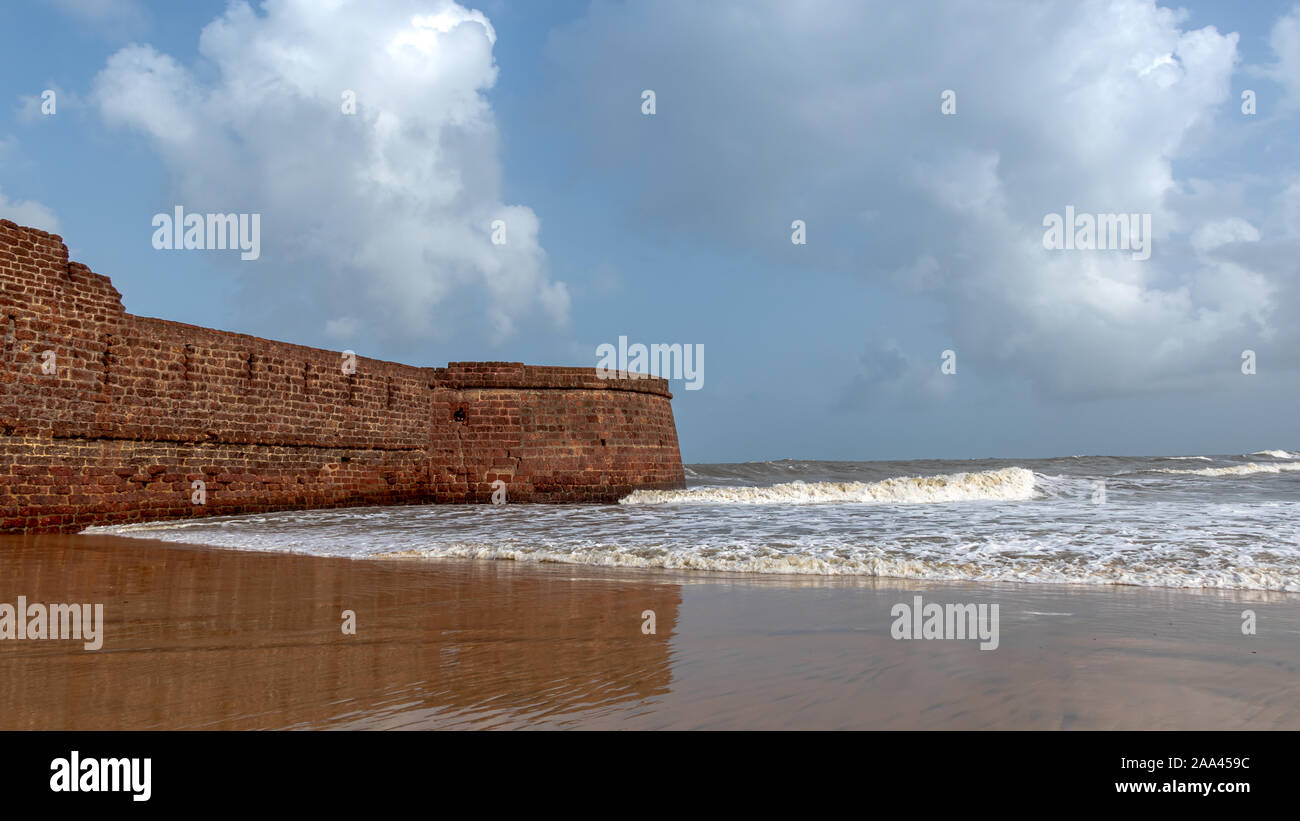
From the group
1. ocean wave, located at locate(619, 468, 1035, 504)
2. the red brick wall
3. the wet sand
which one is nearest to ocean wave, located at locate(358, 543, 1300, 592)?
the wet sand

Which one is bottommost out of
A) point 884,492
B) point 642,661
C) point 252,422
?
point 884,492

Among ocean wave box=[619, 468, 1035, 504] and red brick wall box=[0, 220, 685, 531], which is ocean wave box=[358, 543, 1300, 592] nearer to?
red brick wall box=[0, 220, 685, 531]

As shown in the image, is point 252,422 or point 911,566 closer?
point 911,566

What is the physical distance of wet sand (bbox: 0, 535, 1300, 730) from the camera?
2.41 meters

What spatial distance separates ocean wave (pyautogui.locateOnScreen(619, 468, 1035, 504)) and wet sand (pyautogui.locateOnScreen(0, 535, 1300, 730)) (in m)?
11.6

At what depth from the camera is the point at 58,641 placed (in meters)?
3.62

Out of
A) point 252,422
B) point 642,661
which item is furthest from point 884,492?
point 642,661

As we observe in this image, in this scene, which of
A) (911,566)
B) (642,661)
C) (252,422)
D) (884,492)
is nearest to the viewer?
(642,661)

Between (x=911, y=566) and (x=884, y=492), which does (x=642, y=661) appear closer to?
(x=911, y=566)

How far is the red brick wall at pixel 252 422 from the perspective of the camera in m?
11.1

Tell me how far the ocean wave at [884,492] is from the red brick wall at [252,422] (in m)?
1.05

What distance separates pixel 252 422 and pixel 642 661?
13347 millimetres

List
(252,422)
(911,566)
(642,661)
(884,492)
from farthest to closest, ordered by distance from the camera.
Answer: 1. (884,492)
2. (252,422)
3. (911,566)
4. (642,661)

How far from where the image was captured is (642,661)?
318 cm
